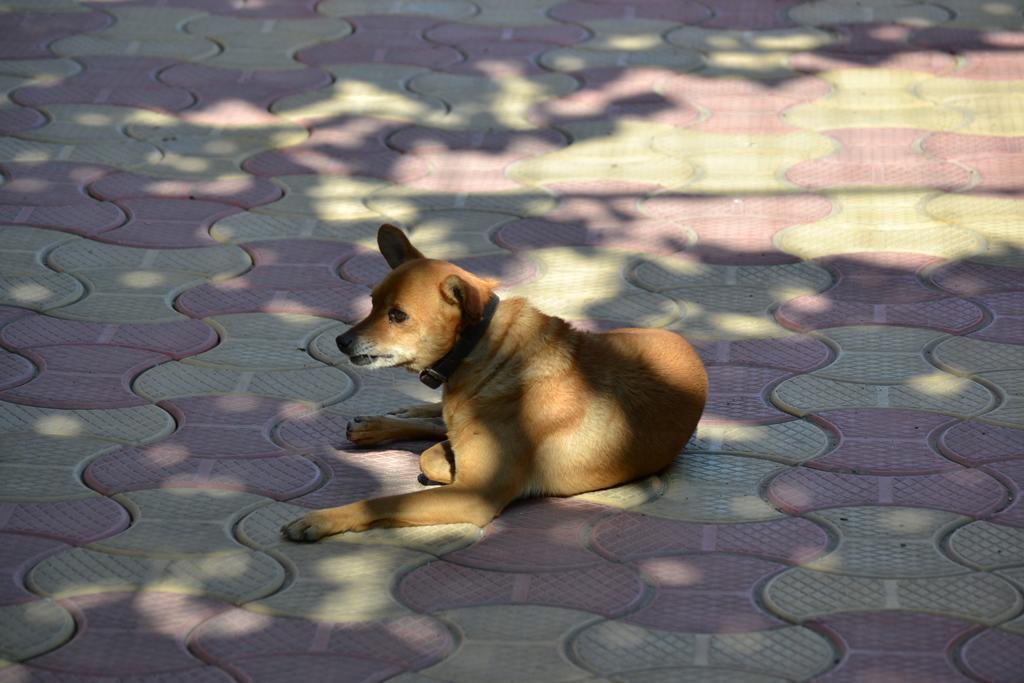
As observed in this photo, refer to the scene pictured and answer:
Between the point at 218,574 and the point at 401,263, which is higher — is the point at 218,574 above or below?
below

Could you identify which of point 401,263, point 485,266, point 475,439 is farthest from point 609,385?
point 485,266

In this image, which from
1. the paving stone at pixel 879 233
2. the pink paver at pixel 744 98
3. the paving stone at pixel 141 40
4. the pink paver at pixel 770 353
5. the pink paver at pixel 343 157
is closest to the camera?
the pink paver at pixel 770 353

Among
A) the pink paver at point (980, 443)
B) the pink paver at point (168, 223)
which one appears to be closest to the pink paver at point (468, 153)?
the pink paver at point (168, 223)

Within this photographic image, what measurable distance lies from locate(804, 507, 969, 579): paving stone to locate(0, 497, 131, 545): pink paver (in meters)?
1.96

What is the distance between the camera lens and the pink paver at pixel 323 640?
367 cm

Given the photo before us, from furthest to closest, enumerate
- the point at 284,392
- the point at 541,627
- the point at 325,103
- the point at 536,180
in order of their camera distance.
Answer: the point at 325,103, the point at 536,180, the point at 284,392, the point at 541,627

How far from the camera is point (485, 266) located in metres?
6.09

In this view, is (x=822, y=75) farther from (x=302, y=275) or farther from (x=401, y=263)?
(x=401, y=263)

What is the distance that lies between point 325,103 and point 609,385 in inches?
151

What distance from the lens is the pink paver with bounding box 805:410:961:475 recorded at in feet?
15.1

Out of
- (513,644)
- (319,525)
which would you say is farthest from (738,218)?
(513,644)

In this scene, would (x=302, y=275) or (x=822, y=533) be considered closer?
(x=822, y=533)

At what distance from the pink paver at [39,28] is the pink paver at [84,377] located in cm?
368

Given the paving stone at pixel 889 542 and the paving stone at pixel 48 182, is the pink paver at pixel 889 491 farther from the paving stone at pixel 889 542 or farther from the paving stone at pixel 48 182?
the paving stone at pixel 48 182
